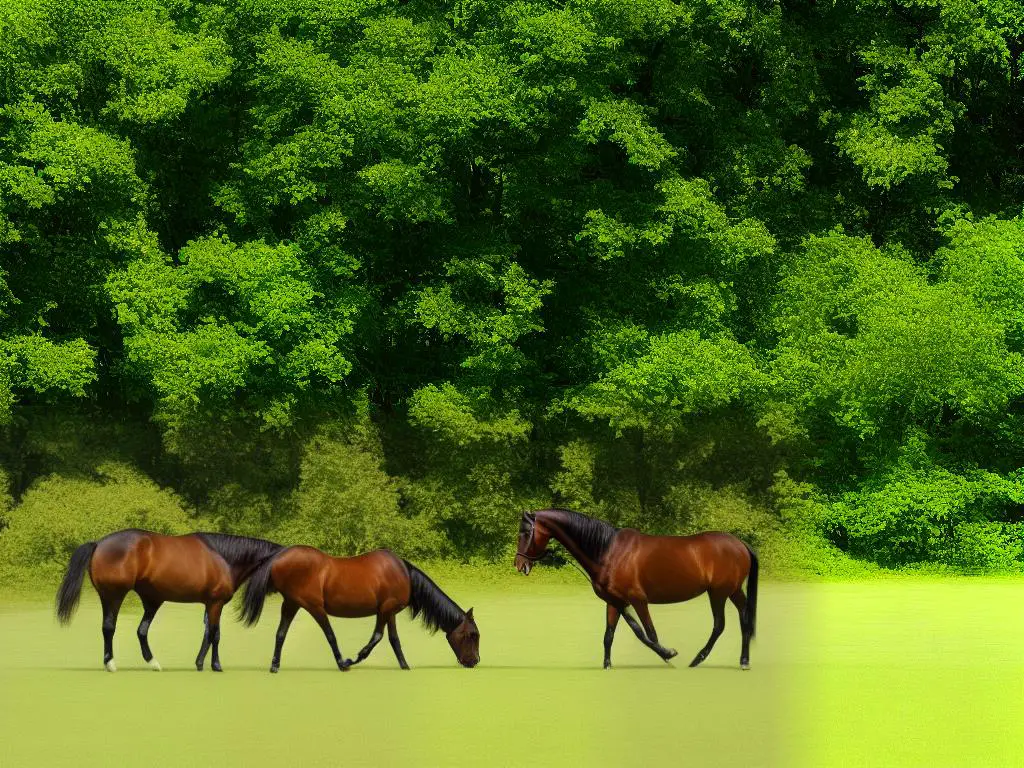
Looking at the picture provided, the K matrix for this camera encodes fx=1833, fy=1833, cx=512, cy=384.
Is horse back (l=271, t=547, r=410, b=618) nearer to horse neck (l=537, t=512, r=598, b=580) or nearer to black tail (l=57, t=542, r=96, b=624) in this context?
horse neck (l=537, t=512, r=598, b=580)

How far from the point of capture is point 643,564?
69.0 ft

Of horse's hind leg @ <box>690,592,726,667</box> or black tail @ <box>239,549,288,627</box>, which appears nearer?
black tail @ <box>239,549,288,627</box>

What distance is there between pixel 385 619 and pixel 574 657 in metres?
3.67

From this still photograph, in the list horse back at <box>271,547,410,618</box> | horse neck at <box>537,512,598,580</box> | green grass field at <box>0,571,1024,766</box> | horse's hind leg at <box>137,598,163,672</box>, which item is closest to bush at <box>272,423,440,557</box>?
green grass field at <box>0,571,1024,766</box>

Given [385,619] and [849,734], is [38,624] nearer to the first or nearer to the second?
[385,619]

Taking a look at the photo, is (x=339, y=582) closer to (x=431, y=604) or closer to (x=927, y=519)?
(x=431, y=604)

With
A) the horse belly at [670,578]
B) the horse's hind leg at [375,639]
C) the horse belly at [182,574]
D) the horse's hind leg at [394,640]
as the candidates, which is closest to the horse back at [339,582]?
the horse's hind leg at [375,639]

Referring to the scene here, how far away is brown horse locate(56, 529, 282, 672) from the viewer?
69.2ft

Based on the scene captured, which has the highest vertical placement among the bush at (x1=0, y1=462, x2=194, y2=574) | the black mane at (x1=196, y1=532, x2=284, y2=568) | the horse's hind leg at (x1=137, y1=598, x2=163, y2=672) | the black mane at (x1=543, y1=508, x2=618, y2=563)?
the black mane at (x1=543, y1=508, x2=618, y2=563)

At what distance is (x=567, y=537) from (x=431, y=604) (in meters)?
1.77

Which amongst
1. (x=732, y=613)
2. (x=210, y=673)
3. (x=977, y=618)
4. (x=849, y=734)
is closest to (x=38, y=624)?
(x=210, y=673)

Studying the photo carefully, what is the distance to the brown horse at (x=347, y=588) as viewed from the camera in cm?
2094

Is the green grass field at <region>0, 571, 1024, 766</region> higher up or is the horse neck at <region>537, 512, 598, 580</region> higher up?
the horse neck at <region>537, 512, 598, 580</region>

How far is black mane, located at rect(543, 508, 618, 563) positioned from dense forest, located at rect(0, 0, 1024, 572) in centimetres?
2003
